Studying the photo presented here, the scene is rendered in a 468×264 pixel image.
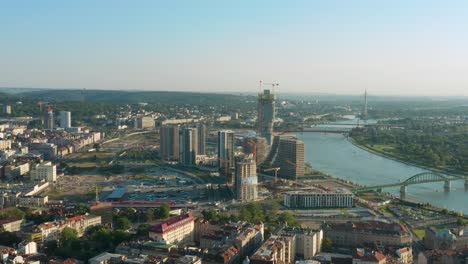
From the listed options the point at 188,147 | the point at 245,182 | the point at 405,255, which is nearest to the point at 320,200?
the point at 245,182

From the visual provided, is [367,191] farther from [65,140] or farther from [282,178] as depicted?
[65,140]

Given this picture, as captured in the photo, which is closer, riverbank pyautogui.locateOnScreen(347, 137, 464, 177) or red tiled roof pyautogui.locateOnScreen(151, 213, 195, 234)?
red tiled roof pyautogui.locateOnScreen(151, 213, 195, 234)

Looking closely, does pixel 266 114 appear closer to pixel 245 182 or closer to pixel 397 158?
pixel 397 158

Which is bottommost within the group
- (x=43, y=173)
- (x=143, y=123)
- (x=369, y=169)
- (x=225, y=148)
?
(x=369, y=169)

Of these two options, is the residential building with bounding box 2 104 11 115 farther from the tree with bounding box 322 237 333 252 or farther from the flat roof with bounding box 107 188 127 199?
the tree with bounding box 322 237 333 252

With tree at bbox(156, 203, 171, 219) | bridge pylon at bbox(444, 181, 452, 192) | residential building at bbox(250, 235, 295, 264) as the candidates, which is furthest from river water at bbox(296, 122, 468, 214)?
tree at bbox(156, 203, 171, 219)

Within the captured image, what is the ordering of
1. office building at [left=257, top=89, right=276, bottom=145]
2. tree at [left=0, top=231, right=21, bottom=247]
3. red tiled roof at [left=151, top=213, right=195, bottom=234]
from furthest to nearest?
office building at [left=257, top=89, right=276, bottom=145] → tree at [left=0, top=231, right=21, bottom=247] → red tiled roof at [left=151, top=213, right=195, bottom=234]

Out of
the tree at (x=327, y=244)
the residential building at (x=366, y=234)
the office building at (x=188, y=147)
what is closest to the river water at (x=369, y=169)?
the residential building at (x=366, y=234)
